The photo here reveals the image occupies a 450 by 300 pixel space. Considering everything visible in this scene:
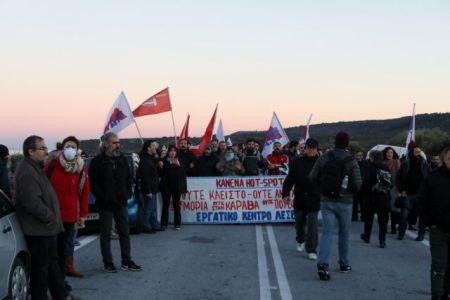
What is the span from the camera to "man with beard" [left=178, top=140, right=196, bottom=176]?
1548 centimetres

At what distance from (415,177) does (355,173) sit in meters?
4.38

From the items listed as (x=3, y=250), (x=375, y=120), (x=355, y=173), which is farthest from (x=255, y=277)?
(x=375, y=120)

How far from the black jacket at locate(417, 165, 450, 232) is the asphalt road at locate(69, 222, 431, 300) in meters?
1.29

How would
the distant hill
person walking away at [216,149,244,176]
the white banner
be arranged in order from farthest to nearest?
1. the distant hill
2. person walking away at [216,149,244,176]
3. the white banner

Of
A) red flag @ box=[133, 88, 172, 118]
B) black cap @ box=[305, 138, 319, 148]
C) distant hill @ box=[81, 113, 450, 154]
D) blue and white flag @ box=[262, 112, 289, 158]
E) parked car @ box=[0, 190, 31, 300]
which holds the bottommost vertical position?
parked car @ box=[0, 190, 31, 300]

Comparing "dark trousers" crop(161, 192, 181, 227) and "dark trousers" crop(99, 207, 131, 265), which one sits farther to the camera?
"dark trousers" crop(161, 192, 181, 227)

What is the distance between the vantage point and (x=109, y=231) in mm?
8281

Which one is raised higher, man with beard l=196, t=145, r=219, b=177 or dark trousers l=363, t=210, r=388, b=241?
man with beard l=196, t=145, r=219, b=177

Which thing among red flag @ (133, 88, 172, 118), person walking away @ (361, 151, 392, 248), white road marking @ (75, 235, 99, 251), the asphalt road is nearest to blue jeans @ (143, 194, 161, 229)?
the asphalt road

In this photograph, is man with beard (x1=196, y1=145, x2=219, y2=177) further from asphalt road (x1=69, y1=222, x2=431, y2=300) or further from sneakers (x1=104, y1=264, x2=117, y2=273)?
sneakers (x1=104, y1=264, x2=117, y2=273)

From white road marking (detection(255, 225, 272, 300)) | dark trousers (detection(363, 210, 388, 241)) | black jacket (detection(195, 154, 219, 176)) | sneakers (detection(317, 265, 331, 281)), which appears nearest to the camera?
white road marking (detection(255, 225, 272, 300))

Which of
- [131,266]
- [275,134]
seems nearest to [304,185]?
[131,266]

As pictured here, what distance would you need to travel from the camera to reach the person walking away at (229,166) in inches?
572

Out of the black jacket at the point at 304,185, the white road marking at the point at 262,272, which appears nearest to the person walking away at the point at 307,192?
the black jacket at the point at 304,185
